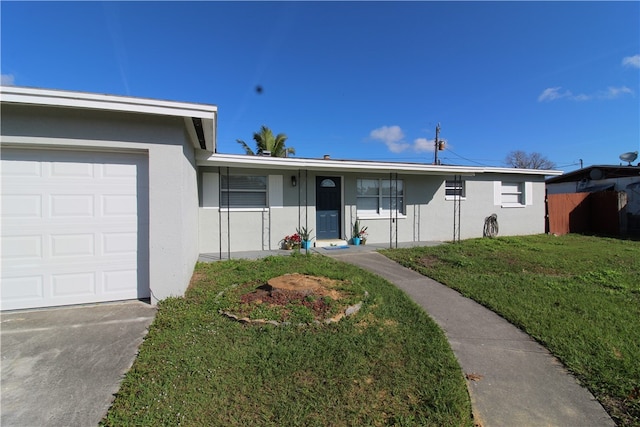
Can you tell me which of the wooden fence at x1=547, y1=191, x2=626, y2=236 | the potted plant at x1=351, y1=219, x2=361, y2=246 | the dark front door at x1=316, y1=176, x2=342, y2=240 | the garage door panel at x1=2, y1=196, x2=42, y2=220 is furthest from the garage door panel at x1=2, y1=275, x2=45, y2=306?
the wooden fence at x1=547, y1=191, x2=626, y2=236

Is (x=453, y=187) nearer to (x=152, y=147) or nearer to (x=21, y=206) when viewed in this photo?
(x=152, y=147)

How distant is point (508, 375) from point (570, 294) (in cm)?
321

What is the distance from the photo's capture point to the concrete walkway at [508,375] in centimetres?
228

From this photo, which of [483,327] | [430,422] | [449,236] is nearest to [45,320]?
[430,422]

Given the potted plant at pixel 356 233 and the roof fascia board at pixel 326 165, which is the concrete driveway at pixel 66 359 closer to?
the roof fascia board at pixel 326 165

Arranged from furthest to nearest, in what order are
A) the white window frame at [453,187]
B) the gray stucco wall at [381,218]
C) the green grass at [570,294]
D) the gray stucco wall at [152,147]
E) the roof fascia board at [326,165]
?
1. the white window frame at [453,187]
2. the gray stucco wall at [381,218]
3. the roof fascia board at [326,165]
4. the gray stucco wall at [152,147]
5. the green grass at [570,294]

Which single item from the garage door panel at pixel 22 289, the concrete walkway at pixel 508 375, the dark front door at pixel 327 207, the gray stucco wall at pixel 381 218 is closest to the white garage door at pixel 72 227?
the garage door panel at pixel 22 289

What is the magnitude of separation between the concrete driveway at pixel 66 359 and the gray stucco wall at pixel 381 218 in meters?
4.12

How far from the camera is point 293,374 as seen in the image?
8.82ft

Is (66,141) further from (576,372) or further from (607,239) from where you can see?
(607,239)

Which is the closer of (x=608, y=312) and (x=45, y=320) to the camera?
(x=45, y=320)

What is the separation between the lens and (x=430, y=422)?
7.08ft

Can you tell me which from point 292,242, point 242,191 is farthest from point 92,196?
point 292,242

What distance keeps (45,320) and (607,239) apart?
1665 centimetres
